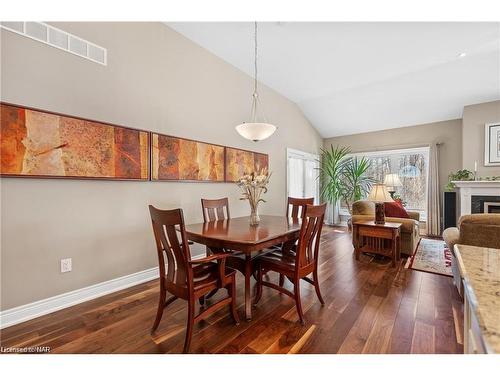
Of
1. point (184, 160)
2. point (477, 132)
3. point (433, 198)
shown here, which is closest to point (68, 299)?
point (184, 160)

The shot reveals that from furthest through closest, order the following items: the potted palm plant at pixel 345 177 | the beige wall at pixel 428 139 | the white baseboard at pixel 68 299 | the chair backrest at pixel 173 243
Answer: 1. the potted palm plant at pixel 345 177
2. the beige wall at pixel 428 139
3. the white baseboard at pixel 68 299
4. the chair backrest at pixel 173 243

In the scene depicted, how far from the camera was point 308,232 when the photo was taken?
2.07 meters

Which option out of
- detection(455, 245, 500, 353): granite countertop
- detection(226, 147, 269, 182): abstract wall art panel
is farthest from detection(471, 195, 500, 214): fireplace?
detection(455, 245, 500, 353): granite countertop

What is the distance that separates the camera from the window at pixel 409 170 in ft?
18.6

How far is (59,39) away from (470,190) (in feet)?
21.6

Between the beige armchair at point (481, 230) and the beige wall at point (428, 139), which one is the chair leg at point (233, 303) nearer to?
the beige armchair at point (481, 230)

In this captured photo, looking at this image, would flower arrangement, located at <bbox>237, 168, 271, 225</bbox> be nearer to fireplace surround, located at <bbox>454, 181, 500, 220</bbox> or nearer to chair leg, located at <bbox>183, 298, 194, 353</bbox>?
chair leg, located at <bbox>183, 298, 194, 353</bbox>

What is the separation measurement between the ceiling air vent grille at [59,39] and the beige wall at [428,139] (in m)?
5.99

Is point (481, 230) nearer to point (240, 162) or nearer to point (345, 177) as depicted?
point (240, 162)

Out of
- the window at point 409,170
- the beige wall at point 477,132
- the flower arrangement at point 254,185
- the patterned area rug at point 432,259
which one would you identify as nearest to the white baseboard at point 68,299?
the flower arrangement at point 254,185

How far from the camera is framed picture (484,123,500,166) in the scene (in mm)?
4454

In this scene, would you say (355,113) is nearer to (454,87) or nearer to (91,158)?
(454,87)

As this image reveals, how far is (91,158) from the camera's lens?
92.5 inches

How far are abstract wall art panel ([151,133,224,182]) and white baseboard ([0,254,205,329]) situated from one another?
3.86ft
